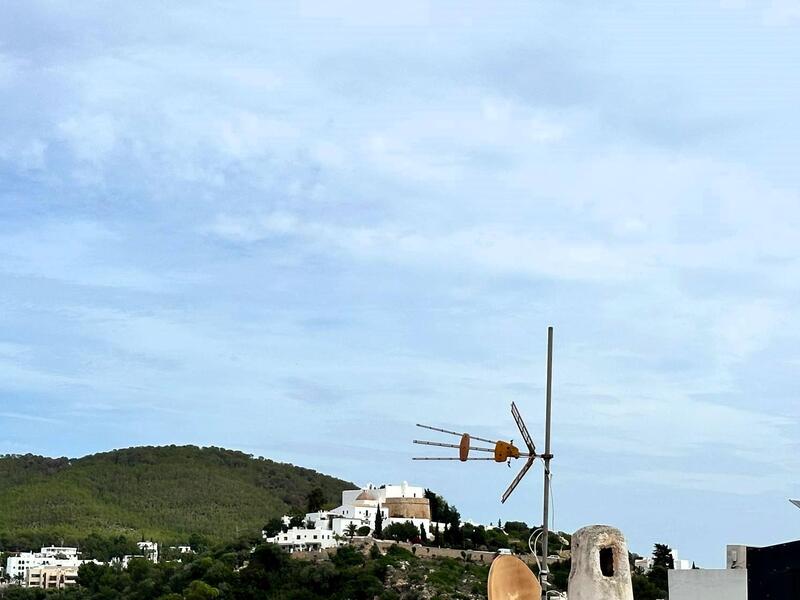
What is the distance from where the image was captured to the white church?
95.5 m

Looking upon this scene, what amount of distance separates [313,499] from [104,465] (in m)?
69.7

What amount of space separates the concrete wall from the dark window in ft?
29.6

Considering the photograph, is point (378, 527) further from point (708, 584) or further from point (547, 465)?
point (547, 465)

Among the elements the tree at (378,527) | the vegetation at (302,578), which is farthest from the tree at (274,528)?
the tree at (378,527)

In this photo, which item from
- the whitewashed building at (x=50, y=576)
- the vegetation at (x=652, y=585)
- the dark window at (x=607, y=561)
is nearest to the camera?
the dark window at (x=607, y=561)

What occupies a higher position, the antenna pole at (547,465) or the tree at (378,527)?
the tree at (378,527)

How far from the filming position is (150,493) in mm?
164875

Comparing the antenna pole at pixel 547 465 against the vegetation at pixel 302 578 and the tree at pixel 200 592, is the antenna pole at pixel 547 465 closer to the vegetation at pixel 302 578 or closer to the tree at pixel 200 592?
the vegetation at pixel 302 578

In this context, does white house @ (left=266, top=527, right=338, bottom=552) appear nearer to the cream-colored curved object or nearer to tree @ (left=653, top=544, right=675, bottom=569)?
tree @ (left=653, top=544, right=675, bottom=569)

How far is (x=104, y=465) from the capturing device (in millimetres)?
176000

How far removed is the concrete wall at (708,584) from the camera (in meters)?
17.9

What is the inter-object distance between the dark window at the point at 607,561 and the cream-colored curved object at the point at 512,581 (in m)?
1.51

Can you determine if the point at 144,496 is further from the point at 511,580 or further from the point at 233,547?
the point at 511,580

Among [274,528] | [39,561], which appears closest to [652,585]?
[274,528]
